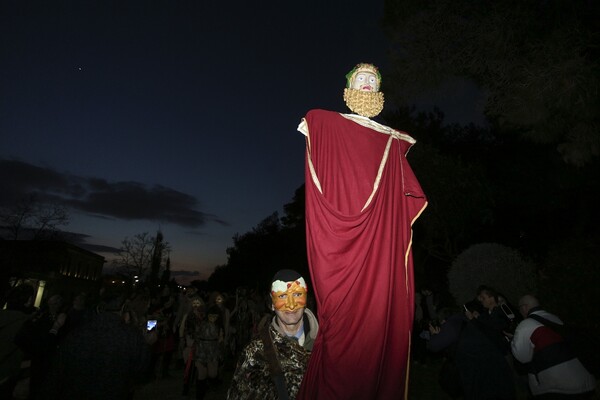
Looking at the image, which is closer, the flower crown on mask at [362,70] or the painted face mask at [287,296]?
the painted face mask at [287,296]

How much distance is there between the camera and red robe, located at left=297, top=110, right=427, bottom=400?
2031mm

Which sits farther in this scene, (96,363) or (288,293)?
(96,363)

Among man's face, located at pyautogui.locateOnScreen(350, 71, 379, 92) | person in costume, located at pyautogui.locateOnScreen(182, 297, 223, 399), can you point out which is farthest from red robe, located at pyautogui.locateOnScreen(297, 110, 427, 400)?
person in costume, located at pyautogui.locateOnScreen(182, 297, 223, 399)

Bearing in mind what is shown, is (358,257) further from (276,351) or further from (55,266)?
(55,266)

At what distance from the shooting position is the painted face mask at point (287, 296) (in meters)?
2.50

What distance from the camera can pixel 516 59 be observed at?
23.3ft

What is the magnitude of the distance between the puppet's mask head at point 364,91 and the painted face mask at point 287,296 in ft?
4.21

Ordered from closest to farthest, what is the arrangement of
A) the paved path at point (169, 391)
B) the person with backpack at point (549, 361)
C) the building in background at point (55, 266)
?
1. the person with backpack at point (549, 361)
2. the paved path at point (169, 391)
3. the building in background at point (55, 266)

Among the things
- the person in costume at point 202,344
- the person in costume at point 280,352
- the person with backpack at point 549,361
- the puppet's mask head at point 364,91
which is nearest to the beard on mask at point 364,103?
the puppet's mask head at point 364,91

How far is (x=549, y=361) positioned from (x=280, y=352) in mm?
3147

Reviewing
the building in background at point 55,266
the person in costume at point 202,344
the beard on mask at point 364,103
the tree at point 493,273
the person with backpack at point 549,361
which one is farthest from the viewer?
the building in background at point 55,266

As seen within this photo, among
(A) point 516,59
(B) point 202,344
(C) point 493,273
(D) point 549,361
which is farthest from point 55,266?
(D) point 549,361

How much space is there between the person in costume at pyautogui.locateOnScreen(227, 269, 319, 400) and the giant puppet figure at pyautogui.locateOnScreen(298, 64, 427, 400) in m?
0.34

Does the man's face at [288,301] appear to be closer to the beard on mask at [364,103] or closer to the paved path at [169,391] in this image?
the beard on mask at [364,103]
